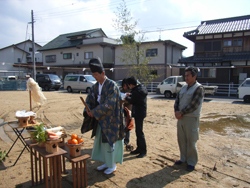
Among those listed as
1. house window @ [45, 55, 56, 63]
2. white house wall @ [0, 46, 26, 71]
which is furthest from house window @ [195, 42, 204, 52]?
white house wall @ [0, 46, 26, 71]

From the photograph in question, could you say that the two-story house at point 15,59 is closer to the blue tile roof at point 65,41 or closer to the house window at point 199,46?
the blue tile roof at point 65,41

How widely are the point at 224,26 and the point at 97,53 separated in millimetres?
15520

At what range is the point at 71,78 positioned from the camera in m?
18.8

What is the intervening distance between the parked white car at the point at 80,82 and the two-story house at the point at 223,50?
920cm

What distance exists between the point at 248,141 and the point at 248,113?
433 cm

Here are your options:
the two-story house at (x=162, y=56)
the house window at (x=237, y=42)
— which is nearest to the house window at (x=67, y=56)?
the two-story house at (x=162, y=56)

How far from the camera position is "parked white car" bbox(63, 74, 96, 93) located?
17.5m

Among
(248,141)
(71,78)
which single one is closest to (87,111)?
(248,141)

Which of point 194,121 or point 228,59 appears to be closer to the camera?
point 194,121

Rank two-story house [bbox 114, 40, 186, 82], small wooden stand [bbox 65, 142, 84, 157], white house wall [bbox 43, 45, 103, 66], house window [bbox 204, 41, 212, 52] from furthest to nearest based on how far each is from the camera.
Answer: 1. white house wall [bbox 43, 45, 103, 66]
2. two-story house [bbox 114, 40, 186, 82]
3. house window [bbox 204, 41, 212, 52]
4. small wooden stand [bbox 65, 142, 84, 157]

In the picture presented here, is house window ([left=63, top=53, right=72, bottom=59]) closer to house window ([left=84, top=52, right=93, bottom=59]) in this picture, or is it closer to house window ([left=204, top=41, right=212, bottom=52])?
house window ([left=84, top=52, right=93, bottom=59])

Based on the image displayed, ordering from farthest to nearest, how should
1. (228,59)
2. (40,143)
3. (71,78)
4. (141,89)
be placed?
(71,78) → (228,59) → (141,89) → (40,143)

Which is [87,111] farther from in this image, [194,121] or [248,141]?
[248,141]

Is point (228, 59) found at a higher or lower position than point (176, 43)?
lower
